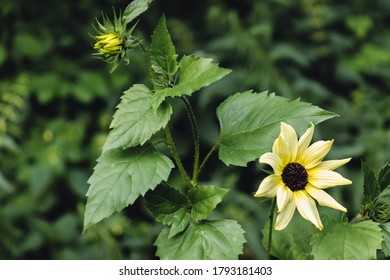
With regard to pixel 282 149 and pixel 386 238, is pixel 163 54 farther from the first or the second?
pixel 386 238

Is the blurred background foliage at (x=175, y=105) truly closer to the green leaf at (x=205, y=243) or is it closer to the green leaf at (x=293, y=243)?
the green leaf at (x=293, y=243)

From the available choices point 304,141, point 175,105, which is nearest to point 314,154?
point 304,141

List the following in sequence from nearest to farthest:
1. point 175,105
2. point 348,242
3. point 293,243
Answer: point 348,242
point 293,243
point 175,105

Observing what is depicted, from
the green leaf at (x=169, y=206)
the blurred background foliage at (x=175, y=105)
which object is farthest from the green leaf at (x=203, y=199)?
the blurred background foliage at (x=175, y=105)

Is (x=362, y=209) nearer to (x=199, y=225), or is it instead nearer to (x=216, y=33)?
(x=199, y=225)

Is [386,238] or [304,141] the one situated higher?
[304,141]

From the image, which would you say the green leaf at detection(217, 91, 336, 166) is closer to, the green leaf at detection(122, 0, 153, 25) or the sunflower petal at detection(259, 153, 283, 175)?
the sunflower petal at detection(259, 153, 283, 175)

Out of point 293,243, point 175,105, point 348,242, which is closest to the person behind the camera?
Answer: point 348,242
